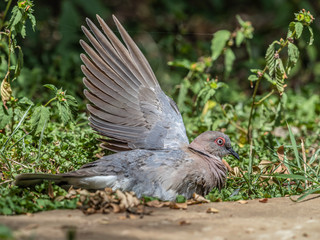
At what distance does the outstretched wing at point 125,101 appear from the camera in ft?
14.3

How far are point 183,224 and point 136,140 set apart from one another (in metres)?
1.43

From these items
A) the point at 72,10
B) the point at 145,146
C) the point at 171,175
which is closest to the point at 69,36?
the point at 72,10

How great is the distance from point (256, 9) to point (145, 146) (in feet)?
20.9

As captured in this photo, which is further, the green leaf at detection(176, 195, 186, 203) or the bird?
the bird

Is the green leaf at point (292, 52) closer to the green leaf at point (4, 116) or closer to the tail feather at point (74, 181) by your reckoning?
the tail feather at point (74, 181)

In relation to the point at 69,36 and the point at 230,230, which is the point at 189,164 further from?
the point at 69,36

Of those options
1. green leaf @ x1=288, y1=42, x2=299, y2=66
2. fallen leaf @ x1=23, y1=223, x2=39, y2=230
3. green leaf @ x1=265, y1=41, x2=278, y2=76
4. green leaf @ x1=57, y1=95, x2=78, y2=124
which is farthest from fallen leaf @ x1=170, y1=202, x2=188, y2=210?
green leaf @ x1=288, y1=42, x2=299, y2=66

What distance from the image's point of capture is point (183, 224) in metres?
3.02

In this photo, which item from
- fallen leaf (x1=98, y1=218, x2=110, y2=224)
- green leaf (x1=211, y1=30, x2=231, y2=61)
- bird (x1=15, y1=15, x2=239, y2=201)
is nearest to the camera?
fallen leaf (x1=98, y1=218, x2=110, y2=224)

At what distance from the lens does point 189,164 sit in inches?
159

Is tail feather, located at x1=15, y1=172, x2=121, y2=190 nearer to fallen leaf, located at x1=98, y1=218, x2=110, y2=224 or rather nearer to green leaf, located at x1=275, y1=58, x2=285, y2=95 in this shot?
fallen leaf, located at x1=98, y1=218, x2=110, y2=224

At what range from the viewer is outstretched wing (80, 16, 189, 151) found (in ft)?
14.3

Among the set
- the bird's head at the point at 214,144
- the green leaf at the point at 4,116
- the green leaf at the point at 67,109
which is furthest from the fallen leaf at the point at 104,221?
the green leaf at the point at 4,116

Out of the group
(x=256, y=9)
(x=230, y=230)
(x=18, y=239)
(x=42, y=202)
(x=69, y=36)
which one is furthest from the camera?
(x=256, y=9)
